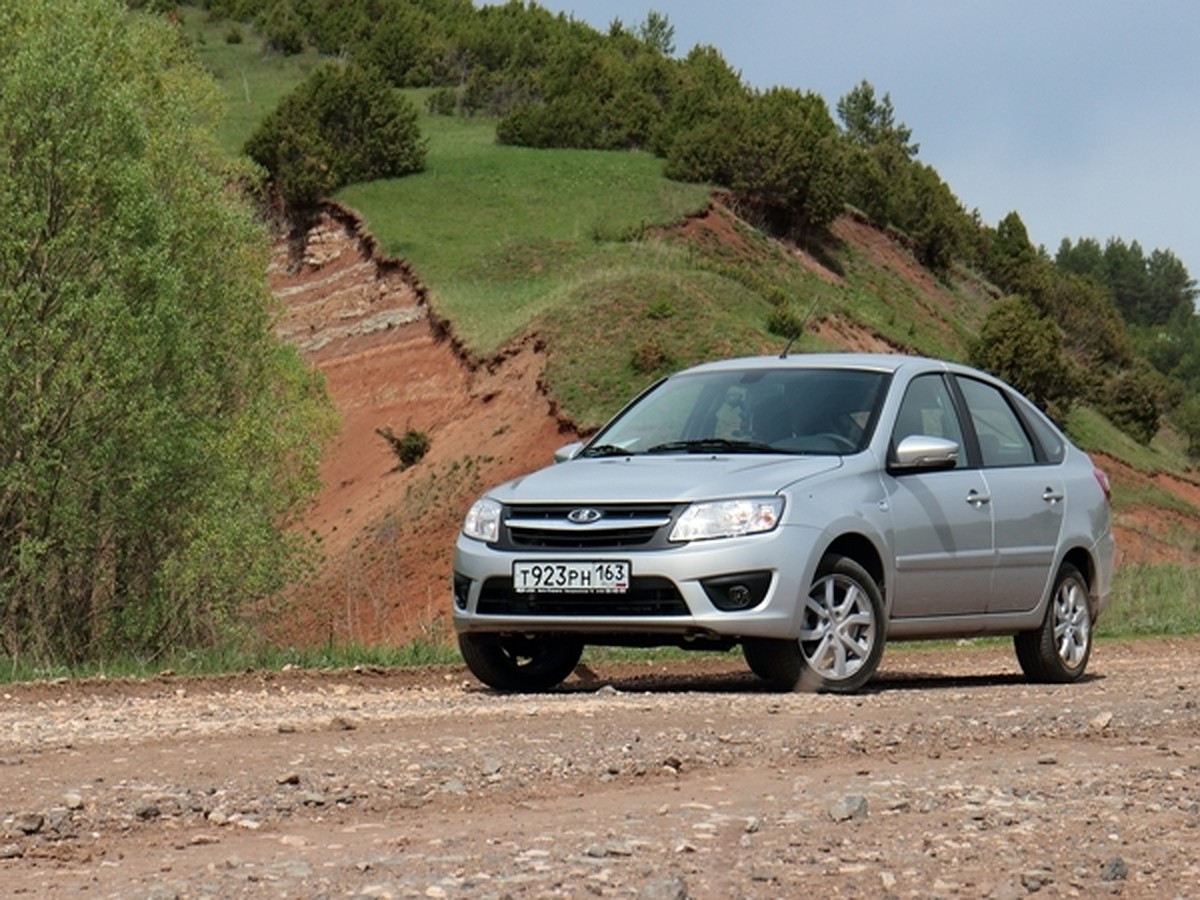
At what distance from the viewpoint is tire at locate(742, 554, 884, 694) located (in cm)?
1001

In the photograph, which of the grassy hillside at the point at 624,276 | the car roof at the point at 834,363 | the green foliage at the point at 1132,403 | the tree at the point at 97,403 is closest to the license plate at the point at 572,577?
the car roof at the point at 834,363

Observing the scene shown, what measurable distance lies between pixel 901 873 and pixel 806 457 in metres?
5.57

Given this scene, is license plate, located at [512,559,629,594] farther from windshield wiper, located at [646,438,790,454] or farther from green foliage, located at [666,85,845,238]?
green foliage, located at [666,85,845,238]

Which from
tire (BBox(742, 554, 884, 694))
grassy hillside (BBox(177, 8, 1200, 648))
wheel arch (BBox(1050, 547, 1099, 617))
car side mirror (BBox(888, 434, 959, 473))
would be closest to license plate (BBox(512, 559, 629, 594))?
tire (BBox(742, 554, 884, 694))

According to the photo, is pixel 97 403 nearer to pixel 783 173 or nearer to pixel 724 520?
pixel 724 520

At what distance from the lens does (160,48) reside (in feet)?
151

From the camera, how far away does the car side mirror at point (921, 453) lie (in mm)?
10586

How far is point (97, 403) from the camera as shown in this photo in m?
24.6

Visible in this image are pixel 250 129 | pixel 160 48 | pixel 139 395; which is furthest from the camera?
pixel 250 129

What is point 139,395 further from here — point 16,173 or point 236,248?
point 236,248

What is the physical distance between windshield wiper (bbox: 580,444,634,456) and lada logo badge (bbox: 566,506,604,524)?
3.40 ft

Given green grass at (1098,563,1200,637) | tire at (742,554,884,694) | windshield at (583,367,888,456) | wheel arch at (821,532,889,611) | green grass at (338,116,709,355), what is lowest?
green grass at (1098,563,1200,637)

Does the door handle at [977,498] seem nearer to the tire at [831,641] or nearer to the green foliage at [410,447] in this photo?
the tire at [831,641]

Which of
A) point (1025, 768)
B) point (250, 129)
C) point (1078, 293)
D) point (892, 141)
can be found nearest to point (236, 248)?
point (1025, 768)
